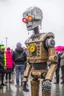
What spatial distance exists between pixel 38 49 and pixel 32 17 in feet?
2.57

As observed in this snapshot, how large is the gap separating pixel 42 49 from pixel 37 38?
0.32m

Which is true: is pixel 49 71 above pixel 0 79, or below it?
above

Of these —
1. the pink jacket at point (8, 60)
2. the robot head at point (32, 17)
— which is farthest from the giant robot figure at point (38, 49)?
the pink jacket at point (8, 60)

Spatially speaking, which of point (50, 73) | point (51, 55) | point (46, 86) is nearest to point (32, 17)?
point (51, 55)

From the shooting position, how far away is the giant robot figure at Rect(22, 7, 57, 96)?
6.90 meters

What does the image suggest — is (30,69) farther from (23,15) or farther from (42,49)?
(23,15)

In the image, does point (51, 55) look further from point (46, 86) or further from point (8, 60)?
point (8, 60)

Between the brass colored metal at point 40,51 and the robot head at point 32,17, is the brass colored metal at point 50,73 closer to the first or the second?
the brass colored metal at point 40,51

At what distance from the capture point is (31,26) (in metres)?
7.25

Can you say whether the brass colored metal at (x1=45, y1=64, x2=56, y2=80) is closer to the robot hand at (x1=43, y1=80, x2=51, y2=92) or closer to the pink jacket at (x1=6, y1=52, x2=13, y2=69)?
the robot hand at (x1=43, y1=80, x2=51, y2=92)

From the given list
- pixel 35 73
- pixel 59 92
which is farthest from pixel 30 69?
pixel 59 92

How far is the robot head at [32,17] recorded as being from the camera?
23.8ft

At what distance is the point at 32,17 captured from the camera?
23.7 ft

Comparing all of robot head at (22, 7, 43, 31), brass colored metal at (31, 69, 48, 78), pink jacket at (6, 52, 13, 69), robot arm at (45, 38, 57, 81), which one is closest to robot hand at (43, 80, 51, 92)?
robot arm at (45, 38, 57, 81)
